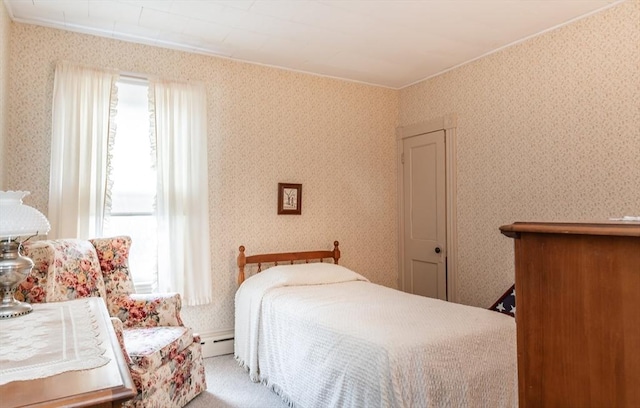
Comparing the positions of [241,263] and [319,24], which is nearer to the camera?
[319,24]

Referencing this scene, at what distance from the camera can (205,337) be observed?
3408 millimetres

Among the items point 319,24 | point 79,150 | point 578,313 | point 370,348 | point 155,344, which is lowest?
point 155,344

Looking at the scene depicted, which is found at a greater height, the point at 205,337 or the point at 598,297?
the point at 598,297

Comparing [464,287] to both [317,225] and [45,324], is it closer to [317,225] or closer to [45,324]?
[317,225]

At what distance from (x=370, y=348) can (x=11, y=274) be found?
1.55 m

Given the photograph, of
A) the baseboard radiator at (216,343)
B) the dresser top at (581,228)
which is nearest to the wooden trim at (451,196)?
the baseboard radiator at (216,343)

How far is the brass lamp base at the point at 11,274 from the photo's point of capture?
1508 millimetres

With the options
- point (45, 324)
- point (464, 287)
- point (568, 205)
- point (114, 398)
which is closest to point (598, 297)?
point (114, 398)

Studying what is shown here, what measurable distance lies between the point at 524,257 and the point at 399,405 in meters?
1.18

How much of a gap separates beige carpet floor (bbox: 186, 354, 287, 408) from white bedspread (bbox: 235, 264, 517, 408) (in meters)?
0.07

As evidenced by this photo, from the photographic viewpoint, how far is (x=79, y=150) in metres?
2.89

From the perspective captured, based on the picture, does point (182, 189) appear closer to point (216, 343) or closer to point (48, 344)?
point (216, 343)

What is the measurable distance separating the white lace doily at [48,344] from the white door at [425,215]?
3172 mm

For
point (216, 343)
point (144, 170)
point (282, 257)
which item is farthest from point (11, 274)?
point (282, 257)
